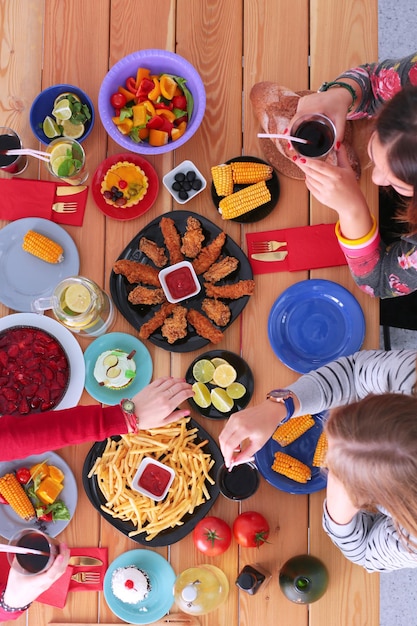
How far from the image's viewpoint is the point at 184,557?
78.6 inches

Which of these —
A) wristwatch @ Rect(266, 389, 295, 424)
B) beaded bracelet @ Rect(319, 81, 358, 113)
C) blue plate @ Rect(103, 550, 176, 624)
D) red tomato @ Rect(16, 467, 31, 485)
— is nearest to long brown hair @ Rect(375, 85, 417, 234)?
beaded bracelet @ Rect(319, 81, 358, 113)

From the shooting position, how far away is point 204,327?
2.01 meters

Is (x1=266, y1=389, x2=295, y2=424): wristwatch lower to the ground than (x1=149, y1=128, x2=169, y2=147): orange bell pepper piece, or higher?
lower

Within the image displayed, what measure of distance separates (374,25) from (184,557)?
203cm

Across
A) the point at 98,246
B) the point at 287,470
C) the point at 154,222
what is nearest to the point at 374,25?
the point at 154,222

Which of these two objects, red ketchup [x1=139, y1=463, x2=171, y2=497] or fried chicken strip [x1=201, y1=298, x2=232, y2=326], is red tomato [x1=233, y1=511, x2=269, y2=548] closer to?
red ketchup [x1=139, y1=463, x2=171, y2=497]

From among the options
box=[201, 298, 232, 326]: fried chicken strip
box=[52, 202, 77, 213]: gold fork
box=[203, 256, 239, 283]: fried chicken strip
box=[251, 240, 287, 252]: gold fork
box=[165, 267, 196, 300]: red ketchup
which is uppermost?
box=[52, 202, 77, 213]: gold fork

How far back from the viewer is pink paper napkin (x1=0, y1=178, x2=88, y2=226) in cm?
214

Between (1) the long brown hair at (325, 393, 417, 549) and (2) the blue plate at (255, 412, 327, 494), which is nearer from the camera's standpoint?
(1) the long brown hair at (325, 393, 417, 549)

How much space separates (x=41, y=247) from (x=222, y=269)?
0.66 metres

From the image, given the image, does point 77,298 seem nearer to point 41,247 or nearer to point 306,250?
point 41,247

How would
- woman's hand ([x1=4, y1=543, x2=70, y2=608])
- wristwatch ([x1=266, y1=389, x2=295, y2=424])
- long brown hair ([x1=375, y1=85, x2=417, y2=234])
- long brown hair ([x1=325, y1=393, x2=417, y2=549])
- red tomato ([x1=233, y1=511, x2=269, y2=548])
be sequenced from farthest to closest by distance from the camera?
red tomato ([x1=233, y1=511, x2=269, y2=548])
wristwatch ([x1=266, y1=389, x2=295, y2=424])
woman's hand ([x1=4, y1=543, x2=70, y2=608])
long brown hair ([x1=375, y1=85, x2=417, y2=234])
long brown hair ([x1=325, y1=393, x2=417, y2=549])

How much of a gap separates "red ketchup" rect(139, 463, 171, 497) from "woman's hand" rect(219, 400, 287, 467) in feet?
0.91

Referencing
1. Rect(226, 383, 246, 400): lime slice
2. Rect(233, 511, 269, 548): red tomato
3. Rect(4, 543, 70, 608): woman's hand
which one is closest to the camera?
Rect(4, 543, 70, 608): woman's hand
